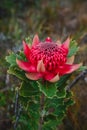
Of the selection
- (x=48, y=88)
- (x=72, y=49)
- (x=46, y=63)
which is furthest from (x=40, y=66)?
(x=72, y=49)

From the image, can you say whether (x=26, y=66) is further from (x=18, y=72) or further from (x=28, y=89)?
(x=28, y=89)

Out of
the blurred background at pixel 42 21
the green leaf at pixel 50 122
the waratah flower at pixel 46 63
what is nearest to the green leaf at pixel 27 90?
the waratah flower at pixel 46 63

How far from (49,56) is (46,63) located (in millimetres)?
44

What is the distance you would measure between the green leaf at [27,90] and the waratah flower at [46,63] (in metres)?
0.14

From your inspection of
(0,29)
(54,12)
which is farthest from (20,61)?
(54,12)

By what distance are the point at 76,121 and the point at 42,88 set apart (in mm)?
1122

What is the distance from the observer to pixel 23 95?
2418mm

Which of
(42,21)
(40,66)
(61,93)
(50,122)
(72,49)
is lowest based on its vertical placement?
(50,122)

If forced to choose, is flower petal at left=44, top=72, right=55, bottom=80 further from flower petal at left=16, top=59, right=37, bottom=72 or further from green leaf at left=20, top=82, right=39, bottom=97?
green leaf at left=20, top=82, right=39, bottom=97

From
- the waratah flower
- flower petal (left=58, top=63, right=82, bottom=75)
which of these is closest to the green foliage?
the waratah flower

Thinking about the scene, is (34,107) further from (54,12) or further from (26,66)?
(54,12)

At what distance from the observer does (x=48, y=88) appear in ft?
7.47

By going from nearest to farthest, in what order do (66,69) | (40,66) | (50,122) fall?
1. (40,66)
2. (66,69)
3. (50,122)

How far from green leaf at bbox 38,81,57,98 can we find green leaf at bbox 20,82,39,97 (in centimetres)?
16
